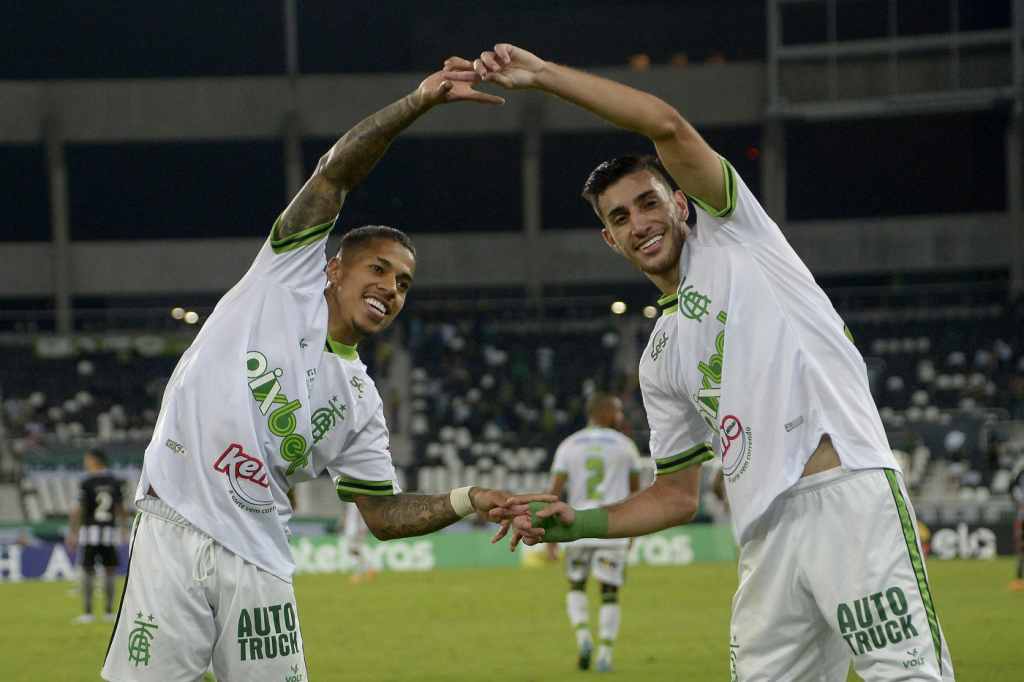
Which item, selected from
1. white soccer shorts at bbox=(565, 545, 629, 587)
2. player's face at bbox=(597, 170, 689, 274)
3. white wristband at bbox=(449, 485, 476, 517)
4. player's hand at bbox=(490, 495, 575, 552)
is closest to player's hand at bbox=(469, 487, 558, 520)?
player's hand at bbox=(490, 495, 575, 552)

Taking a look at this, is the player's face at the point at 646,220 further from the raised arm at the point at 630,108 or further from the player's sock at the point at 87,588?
the player's sock at the point at 87,588

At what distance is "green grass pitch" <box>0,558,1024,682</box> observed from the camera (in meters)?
10.3

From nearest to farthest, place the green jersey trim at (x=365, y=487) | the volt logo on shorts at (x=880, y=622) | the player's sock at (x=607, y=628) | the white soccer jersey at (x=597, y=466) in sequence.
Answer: the volt logo on shorts at (x=880, y=622), the green jersey trim at (x=365, y=487), the player's sock at (x=607, y=628), the white soccer jersey at (x=597, y=466)

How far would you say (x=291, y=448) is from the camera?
A: 13.7ft

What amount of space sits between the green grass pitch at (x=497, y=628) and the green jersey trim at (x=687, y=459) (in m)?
5.62

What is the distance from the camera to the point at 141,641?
3918 mm

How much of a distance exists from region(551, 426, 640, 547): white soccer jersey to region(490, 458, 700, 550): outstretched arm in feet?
25.4

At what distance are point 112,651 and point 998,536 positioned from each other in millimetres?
20672

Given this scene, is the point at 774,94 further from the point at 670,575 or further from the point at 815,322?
the point at 815,322

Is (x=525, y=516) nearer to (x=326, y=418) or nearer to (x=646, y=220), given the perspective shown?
(x=326, y=418)

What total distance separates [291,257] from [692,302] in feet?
5.00

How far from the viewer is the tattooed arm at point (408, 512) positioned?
475cm

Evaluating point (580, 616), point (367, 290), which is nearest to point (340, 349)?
point (367, 290)

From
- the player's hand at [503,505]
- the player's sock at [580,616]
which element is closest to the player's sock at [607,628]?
the player's sock at [580,616]
